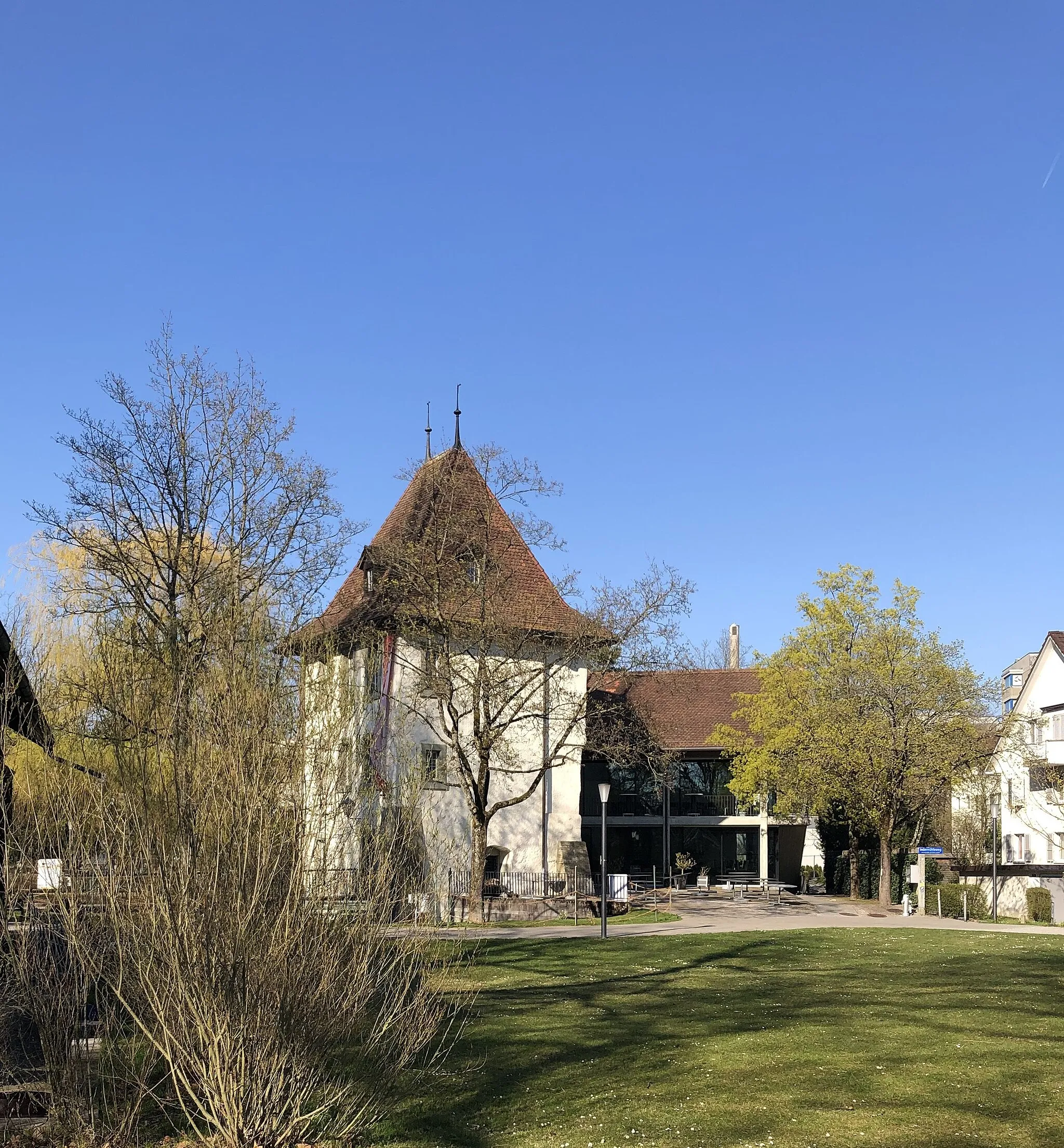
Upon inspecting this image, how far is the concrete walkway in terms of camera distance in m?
30.4

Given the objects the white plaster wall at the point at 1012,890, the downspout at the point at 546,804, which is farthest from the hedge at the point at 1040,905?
the downspout at the point at 546,804

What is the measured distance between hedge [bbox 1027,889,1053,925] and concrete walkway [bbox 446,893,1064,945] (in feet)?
8.09

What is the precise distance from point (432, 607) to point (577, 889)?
1111cm

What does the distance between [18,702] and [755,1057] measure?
9.72 metres

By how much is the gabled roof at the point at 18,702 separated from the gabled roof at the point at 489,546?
705 inches

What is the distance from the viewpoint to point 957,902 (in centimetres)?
3806

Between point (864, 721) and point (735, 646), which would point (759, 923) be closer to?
point (864, 721)

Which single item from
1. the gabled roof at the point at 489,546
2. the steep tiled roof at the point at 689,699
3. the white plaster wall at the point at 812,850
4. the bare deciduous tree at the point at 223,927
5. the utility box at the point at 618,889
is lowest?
the white plaster wall at the point at 812,850

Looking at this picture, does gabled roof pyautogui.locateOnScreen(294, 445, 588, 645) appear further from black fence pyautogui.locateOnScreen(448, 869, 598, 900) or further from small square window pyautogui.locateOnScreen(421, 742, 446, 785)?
black fence pyautogui.locateOnScreen(448, 869, 598, 900)

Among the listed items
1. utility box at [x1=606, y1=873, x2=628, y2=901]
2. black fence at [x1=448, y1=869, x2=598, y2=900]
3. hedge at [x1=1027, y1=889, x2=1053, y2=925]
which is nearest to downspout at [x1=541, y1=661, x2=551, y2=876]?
black fence at [x1=448, y1=869, x2=598, y2=900]

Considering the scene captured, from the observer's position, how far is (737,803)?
4712 cm

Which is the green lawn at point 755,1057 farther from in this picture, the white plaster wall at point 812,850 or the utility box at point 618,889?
the white plaster wall at point 812,850

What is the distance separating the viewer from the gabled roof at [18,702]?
12.9 metres

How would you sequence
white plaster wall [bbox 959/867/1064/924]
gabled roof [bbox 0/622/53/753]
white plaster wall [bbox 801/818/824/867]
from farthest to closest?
1. white plaster wall [bbox 801/818/824/867]
2. white plaster wall [bbox 959/867/1064/924]
3. gabled roof [bbox 0/622/53/753]
